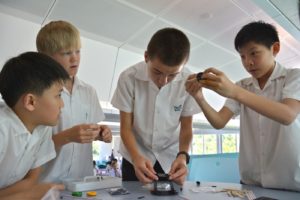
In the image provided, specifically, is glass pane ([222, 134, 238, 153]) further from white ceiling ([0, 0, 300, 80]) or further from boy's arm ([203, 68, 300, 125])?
boy's arm ([203, 68, 300, 125])

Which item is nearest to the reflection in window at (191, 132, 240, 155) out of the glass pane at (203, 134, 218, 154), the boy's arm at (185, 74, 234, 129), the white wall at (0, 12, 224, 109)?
the glass pane at (203, 134, 218, 154)

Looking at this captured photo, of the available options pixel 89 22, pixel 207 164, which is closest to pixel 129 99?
pixel 207 164

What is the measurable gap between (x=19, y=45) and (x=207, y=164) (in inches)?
101

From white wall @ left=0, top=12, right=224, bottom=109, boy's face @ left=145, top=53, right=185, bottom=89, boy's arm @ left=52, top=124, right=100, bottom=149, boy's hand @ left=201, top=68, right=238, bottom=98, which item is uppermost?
white wall @ left=0, top=12, right=224, bottom=109

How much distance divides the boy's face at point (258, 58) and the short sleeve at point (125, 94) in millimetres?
604

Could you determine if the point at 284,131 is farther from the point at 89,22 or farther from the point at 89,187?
the point at 89,22

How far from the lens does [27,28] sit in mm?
3072

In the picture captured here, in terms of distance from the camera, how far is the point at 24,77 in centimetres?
101

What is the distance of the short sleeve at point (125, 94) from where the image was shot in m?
1.38

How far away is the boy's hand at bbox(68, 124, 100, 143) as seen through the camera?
1062 millimetres

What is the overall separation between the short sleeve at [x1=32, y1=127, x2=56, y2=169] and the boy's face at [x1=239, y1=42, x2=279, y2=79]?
981 millimetres

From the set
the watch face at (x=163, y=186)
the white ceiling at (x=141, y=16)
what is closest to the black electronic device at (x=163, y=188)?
the watch face at (x=163, y=186)

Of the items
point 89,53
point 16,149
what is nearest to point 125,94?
point 16,149

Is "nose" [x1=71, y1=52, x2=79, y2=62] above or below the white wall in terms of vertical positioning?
below
